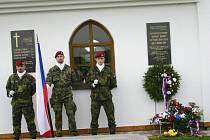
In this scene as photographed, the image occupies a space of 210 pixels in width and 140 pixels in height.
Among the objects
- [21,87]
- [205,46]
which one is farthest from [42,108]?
[205,46]

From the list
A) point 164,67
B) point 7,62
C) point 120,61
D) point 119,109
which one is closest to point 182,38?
point 164,67

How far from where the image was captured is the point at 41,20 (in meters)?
10.6

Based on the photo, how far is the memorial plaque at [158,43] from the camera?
420 inches

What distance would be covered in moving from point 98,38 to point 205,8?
2.54 metres

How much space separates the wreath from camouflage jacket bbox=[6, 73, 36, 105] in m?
2.58

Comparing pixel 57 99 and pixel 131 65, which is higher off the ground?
pixel 131 65

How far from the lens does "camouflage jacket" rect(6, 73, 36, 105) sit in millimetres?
10008

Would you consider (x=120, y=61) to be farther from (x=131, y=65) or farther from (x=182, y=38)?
(x=182, y=38)

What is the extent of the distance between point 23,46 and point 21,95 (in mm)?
1214

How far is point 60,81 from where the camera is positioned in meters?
10.1

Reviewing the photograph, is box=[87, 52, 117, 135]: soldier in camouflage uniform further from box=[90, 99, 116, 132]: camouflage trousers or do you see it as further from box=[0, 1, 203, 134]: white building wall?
box=[0, 1, 203, 134]: white building wall

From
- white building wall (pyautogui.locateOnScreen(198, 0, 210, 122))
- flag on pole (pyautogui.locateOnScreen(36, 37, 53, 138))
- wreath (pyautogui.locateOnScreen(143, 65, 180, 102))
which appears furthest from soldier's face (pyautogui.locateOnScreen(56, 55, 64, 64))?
white building wall (pyautogui.locateOnScreen(198, 0, 210, 122))

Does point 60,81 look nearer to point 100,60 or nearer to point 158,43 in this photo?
point 100,60

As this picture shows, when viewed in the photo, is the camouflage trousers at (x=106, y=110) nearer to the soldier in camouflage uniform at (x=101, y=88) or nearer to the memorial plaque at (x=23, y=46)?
the soldier in camouflage uniform at (x=101, y=88)
